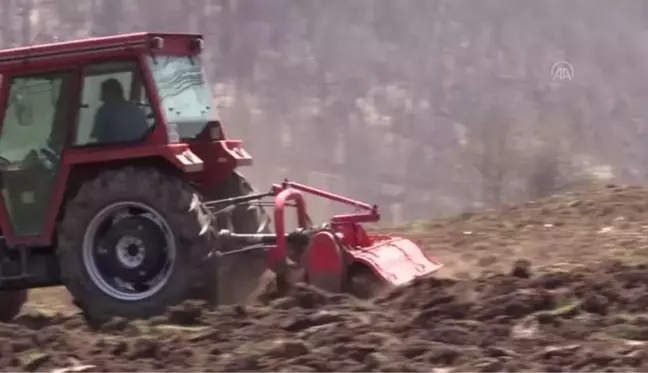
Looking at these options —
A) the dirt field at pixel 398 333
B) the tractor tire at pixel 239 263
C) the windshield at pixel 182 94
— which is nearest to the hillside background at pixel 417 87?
the tractor tire at pixel 239 263

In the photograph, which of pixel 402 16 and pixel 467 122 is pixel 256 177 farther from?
pixel 402 16

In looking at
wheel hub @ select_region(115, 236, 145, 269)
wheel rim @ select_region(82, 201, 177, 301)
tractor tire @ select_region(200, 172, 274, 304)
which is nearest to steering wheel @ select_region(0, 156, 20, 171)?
wheel rim @ select_region(82, 201, 177, 301)

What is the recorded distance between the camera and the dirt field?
513cm

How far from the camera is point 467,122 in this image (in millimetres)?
28922

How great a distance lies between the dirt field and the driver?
3.91 ft

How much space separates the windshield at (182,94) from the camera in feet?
24.7

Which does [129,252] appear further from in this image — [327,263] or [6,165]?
[327,263]

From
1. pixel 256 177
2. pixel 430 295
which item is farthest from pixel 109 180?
pixel 256 177

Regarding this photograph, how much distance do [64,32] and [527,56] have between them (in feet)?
42.2

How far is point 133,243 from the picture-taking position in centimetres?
742

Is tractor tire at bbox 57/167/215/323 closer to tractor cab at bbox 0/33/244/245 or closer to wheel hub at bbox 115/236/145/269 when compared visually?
wheel hub at bbox 115/236/145/269

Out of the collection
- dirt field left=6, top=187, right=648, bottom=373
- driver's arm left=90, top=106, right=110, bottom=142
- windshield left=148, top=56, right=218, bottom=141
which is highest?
windshield left=148, top=56, right=218, bottom=141

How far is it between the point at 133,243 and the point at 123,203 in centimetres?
28

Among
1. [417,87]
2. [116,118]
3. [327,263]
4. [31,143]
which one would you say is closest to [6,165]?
[31,143]
